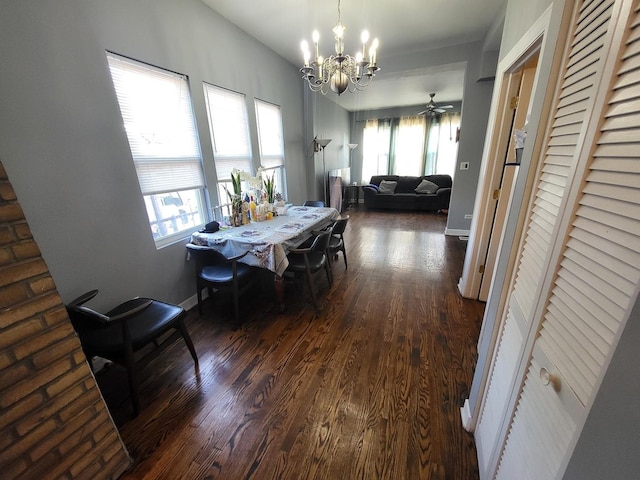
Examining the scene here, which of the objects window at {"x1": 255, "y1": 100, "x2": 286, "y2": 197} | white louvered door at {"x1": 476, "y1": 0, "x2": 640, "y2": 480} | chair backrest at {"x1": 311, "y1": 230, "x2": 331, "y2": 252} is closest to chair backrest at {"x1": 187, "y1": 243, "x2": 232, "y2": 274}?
chair backrest at {"x1": 311, "y1": 230, "x2": 331, "y2": 252}

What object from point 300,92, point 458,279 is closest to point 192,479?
point 458,279

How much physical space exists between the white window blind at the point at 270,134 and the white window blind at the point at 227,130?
319mm

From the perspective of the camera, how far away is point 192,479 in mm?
1121

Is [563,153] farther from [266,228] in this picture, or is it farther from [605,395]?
[266,228]

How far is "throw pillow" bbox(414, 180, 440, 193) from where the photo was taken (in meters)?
6.28

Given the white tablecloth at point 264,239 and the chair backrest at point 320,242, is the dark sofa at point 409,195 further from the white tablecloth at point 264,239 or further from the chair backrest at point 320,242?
the chair backrest at point 320,242

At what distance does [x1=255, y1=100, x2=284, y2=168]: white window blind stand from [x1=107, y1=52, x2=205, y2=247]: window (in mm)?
1116

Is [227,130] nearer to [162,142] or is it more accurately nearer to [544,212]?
[162,142]

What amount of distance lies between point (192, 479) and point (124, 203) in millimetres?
1734

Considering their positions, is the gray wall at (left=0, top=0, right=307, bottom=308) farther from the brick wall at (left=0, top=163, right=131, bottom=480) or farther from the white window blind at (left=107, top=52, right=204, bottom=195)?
the brick wall at (left=0, top=163, right=131, bottom=480)

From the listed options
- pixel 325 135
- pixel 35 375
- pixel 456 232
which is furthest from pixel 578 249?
pixel 325 135

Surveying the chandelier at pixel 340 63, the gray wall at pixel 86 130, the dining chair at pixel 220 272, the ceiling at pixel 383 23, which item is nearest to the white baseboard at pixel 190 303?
the gray wall at pixel 86 130

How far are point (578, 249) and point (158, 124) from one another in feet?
8.51

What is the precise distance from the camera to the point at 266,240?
80.5 inches
